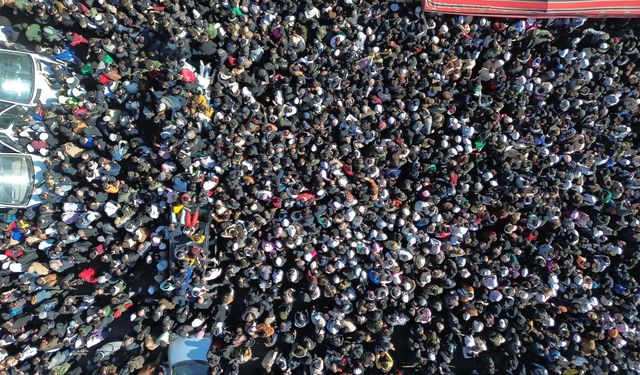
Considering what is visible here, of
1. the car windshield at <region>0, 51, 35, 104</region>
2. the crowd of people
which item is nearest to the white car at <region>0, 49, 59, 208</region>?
the car windshield at <region>0, 51, 35, 104</region>

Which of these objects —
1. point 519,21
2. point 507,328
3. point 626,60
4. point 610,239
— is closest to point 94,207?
point 507,328

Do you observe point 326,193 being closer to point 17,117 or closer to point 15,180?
point 15,180

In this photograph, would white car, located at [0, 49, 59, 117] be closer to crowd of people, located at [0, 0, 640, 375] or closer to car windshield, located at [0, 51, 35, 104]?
car windshield, located at [0, 51, 35, 104]

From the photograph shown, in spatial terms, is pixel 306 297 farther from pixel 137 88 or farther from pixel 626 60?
pixel 626 60

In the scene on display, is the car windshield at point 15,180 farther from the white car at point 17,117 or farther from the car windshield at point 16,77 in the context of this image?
the car windshield at point 16,77

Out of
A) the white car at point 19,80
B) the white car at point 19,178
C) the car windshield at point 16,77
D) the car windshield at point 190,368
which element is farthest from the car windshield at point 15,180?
the car windshield at point 190,368

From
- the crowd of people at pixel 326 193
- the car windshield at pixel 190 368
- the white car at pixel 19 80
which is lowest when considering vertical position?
the car windshield at pixel 190 368

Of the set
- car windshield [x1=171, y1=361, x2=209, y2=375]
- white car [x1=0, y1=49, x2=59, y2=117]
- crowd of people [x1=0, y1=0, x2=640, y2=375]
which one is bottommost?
car windshield [x1=171, y1=361, x2=209, y2=375]
